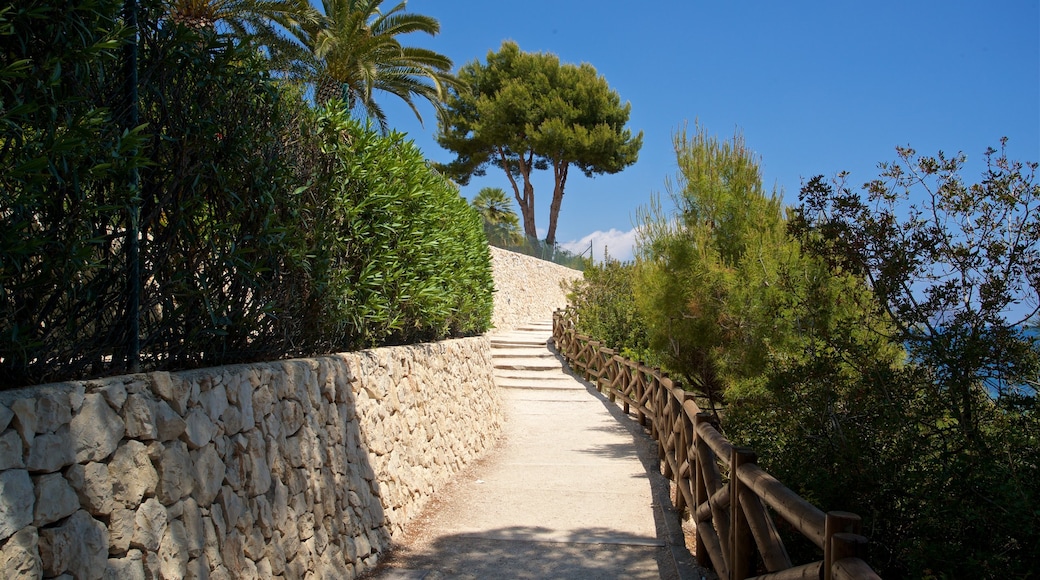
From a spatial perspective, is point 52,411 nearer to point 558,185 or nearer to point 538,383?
point 538,383

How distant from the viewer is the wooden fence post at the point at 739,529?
3.88m

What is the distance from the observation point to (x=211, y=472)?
332 cm

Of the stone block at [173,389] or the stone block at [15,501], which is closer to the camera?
the stone block at [15,501]

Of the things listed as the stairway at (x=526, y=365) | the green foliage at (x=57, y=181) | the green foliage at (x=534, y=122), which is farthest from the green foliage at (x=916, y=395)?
the green foliage at (x=534, y=122)

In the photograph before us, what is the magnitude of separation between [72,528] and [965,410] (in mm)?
3865

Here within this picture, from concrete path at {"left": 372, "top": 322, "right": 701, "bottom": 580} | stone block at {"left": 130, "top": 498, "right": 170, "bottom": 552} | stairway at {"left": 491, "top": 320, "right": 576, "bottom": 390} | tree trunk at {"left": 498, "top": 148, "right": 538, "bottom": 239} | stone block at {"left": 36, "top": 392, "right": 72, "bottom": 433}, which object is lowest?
concrete path at {"left": 372, "top": 322, "right": 701, "bottom": 580}

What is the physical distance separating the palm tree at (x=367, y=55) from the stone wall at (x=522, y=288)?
222 inches

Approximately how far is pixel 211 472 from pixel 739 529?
2628 millimetres

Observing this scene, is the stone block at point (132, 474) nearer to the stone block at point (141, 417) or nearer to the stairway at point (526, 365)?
the stone block at point (141, 417)

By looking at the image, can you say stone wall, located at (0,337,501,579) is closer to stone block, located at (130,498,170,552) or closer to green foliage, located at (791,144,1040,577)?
stone block, located at (130,498,170,552)

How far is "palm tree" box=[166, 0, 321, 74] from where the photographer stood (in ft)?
44.3

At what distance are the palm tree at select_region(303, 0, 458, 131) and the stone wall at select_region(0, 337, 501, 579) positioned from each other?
10.7 metres

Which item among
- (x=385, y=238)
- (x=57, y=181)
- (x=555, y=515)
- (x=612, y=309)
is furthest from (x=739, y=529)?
(x=612, y=309)

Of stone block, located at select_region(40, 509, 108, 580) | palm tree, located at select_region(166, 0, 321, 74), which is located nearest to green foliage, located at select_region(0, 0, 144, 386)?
stone block, located at select_region(40, 509, 108, 580)
